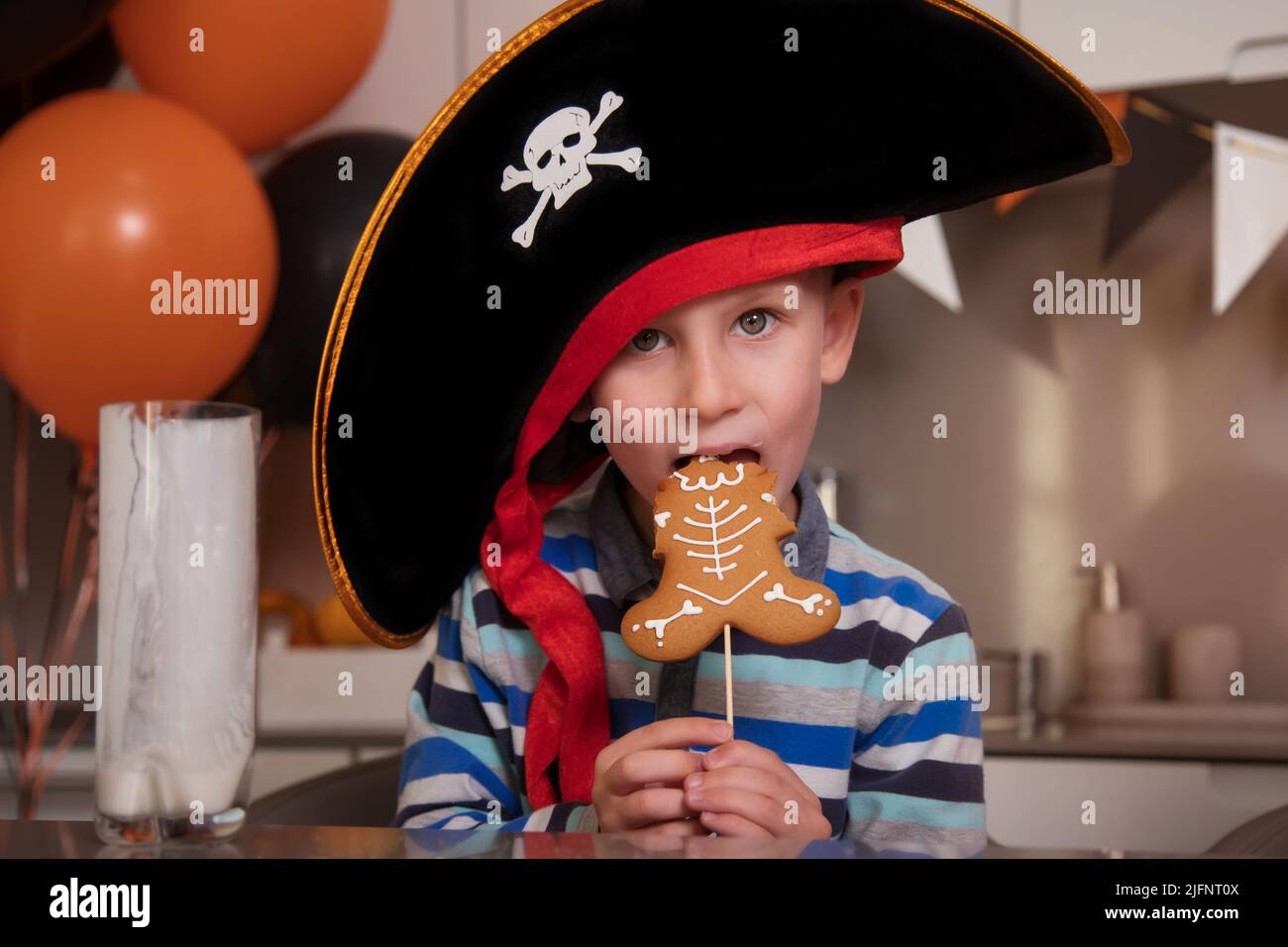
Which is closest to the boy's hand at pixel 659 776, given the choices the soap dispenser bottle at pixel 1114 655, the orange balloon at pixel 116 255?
the orange balloon at pixel 116 255

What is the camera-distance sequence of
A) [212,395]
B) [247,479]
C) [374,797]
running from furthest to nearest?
[212,395] < [374,797] < [247,479]

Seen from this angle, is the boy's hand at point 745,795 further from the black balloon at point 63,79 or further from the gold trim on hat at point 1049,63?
the black balloon at point 63,79

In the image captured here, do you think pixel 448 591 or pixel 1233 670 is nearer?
pixel 448 591

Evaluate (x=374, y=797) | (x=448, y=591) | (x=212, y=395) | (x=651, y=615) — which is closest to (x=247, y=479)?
(x=651, y=615)

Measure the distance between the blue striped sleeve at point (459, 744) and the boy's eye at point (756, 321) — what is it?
1.03 feet

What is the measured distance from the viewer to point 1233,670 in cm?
221

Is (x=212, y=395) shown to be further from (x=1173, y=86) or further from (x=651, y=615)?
(x=1173, y=86)

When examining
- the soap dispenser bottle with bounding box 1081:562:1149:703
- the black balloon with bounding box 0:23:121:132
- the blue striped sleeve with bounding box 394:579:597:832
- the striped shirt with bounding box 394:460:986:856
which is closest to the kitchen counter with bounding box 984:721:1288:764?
the soap dispenser bottle with bounding box 1081:562:1149:703

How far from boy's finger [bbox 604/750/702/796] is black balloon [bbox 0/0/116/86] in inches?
53.3

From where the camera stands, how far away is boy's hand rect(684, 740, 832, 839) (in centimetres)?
66

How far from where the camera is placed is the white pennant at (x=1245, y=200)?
222 centimetres

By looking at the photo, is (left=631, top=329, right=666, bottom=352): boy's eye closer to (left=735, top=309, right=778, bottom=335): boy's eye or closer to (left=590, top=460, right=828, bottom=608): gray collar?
(left=735, top=309, right=778, bottom=335): boy's eye
